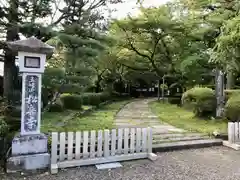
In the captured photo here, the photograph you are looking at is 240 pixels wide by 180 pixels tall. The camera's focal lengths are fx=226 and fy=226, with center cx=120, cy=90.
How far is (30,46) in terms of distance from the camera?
3961 mm

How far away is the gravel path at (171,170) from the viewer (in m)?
3.84

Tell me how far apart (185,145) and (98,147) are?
235 centimetres

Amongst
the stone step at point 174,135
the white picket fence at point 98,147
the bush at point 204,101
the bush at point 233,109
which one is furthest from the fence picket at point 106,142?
the bush at point 204,101

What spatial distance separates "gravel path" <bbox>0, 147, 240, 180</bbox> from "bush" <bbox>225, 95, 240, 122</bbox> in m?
2.77

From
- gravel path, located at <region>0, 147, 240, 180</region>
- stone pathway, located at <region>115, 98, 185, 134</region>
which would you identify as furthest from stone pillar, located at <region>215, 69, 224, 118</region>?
gravel path, located at <region>0, 147, 240, 180</region>

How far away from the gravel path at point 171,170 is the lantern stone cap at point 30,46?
2.17 metres

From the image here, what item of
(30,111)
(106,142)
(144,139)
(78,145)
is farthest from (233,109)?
(30,111)

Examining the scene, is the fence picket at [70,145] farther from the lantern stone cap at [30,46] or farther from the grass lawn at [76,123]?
the grass lawn at [76,123]

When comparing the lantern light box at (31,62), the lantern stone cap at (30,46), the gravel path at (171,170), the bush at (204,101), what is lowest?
the gravel path at (171,170)

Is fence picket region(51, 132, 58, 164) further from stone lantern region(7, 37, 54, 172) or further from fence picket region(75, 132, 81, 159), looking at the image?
fence picket region(75, 132, 81, 159)

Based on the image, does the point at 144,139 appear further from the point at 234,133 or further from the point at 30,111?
the point at 234,133

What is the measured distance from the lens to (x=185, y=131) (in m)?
6.95

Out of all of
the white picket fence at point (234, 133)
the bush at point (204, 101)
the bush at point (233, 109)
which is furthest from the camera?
the bush at point (204, 101)

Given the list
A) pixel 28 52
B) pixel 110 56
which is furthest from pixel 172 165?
pixel 110 56
